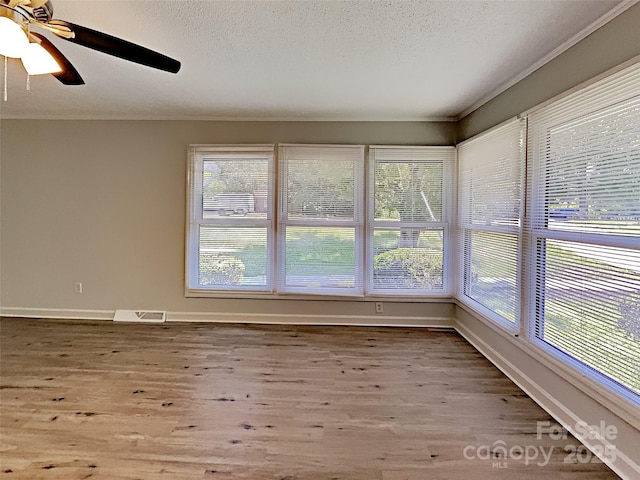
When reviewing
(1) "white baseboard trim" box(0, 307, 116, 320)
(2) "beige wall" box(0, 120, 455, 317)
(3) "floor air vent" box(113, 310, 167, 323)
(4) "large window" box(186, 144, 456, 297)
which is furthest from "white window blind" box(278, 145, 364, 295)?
(1) "white baseboard trim" box(0, 307, 116, 320)

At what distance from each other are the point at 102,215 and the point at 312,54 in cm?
327

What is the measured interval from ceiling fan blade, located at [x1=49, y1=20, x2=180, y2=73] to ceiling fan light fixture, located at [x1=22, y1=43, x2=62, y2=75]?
19cm

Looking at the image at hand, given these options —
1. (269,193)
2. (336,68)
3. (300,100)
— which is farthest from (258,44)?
(269,193)

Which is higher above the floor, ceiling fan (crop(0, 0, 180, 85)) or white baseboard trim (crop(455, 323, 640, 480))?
ceiling fan (crop(0, 0, 180, 85))

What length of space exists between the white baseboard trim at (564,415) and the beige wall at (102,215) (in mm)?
1556

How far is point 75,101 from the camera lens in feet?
11.0

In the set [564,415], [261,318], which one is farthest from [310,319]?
[564,415]

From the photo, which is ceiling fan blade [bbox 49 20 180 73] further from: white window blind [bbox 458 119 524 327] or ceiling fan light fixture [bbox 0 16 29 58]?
white window blind [bbox 458 119 524 327]

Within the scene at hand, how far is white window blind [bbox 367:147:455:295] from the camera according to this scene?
374cm

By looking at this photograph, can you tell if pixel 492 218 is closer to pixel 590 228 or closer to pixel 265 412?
pixel 590 228

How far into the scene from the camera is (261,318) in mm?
3885

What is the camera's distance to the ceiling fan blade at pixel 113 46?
56.4 inches

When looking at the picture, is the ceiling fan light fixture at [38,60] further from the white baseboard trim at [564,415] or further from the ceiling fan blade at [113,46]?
the white baseboard trim at [564,415]

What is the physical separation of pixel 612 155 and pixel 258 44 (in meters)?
2.24
